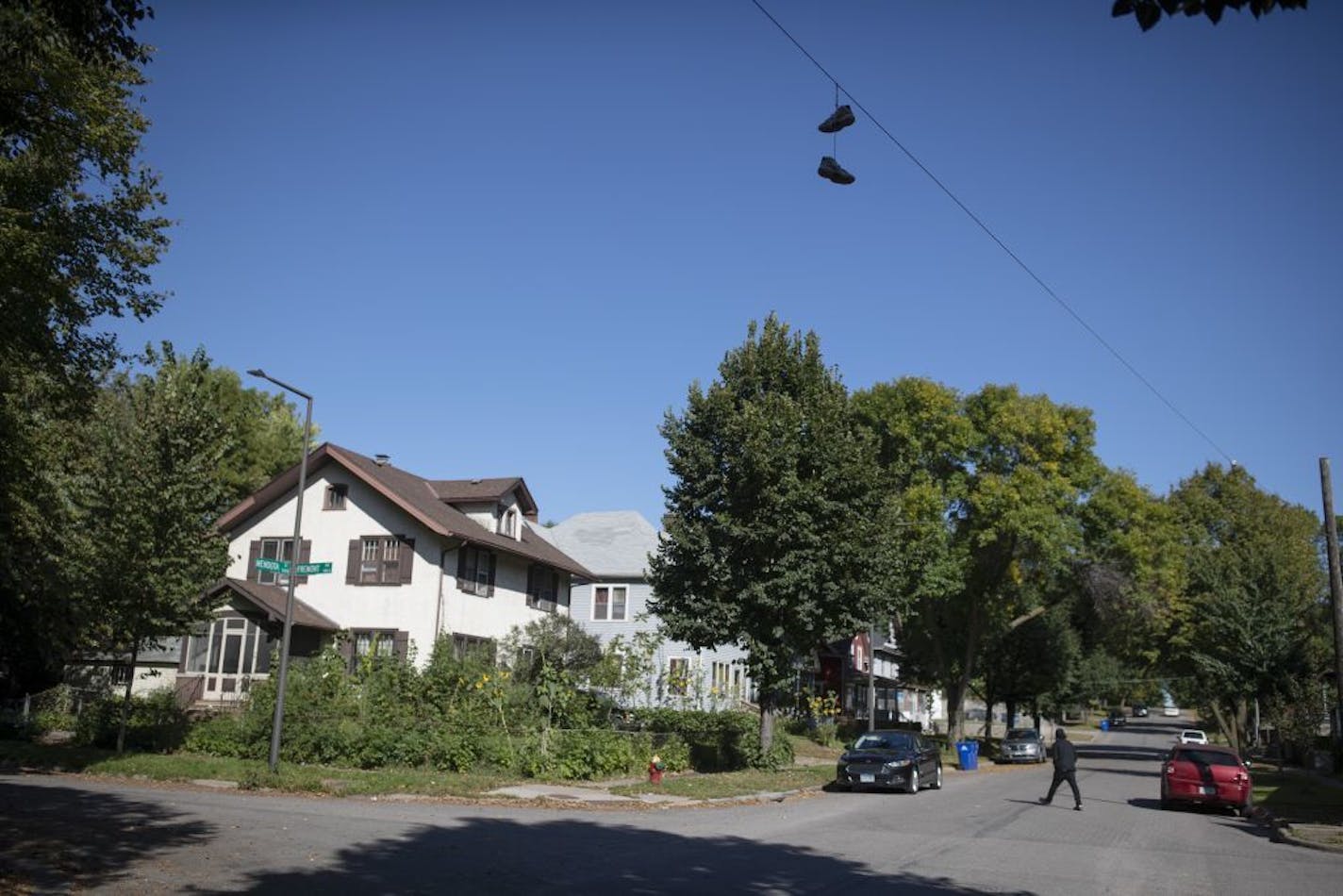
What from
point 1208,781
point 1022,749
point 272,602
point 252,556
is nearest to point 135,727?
point 272,602

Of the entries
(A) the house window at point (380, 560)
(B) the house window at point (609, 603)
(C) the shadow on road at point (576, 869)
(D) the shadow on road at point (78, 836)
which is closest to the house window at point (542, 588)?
(B) the house window at point (609, 603)

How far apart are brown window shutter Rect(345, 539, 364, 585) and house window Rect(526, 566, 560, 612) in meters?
6.82

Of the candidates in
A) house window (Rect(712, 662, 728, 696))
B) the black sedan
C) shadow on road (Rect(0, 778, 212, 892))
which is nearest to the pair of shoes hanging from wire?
shadow on road (Rect(0, 778, 212, 892))

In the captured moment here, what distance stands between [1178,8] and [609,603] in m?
43.5

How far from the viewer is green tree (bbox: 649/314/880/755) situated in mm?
24875

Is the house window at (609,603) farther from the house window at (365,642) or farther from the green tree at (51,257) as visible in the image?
the green tree at (51,257)

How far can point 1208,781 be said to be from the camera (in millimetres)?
22484

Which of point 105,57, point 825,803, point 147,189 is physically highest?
point 147,189

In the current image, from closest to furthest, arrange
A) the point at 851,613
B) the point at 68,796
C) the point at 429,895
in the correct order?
the point at 429,895 < the point at 68,796 < the point at 851,613

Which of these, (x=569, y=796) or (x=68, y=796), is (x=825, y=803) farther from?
(x=68, y=796)

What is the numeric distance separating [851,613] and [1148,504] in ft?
70.0

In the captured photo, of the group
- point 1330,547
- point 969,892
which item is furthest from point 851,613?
point 969,892

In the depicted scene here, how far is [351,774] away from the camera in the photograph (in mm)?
21234

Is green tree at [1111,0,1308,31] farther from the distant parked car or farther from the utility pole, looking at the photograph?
the distant parked car
